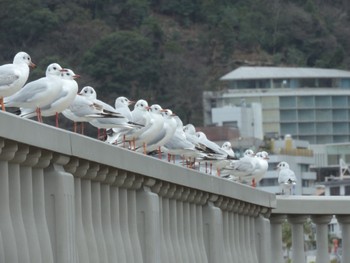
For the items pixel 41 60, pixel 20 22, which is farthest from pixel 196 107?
pixel 41 60

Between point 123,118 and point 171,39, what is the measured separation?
132 m

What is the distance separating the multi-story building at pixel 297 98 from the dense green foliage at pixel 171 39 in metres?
1.39

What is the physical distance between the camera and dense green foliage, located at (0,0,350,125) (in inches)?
4924

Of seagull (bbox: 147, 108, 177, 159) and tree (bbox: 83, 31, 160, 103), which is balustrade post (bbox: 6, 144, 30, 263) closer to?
seagull (bbox: 147, 108, 177, 159)

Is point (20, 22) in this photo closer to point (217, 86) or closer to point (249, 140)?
point (249, 140)

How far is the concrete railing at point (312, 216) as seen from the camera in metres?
36.4

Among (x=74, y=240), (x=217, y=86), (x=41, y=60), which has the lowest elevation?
(x=74, y=240)

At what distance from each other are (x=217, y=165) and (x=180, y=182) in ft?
24.7

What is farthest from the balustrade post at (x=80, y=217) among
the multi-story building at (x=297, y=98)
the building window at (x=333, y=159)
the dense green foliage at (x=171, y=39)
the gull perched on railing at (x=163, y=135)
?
the multi-story building at (x=297, y=98)

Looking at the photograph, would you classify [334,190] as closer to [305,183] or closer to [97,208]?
[305,183]

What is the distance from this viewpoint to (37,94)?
24.5 metres

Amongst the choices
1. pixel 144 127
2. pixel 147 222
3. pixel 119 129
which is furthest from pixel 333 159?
pixel 147 222

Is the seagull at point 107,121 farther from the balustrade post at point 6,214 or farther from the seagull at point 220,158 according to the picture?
the balustrade post at point 6,214

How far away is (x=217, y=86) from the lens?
17212 cm
